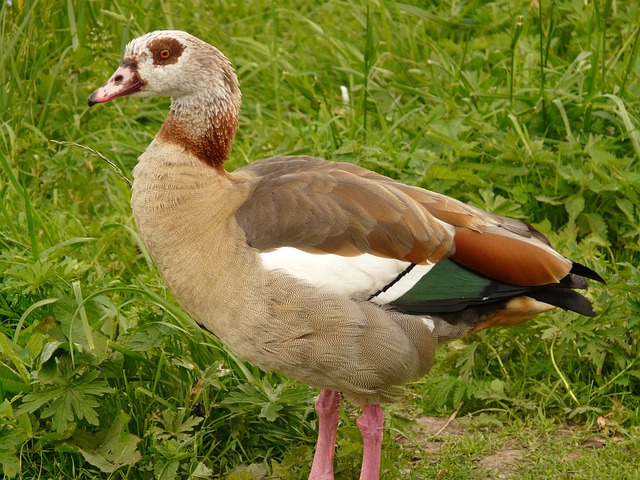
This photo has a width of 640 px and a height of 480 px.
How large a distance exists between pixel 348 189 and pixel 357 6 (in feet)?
10.6

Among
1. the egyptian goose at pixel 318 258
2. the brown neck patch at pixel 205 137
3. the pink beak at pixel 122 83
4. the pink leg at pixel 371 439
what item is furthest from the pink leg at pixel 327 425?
the pink beak at pixel 122 83

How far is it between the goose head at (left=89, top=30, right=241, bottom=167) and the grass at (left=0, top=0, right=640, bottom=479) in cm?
49

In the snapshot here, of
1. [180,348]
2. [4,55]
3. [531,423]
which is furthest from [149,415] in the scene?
[4,55]

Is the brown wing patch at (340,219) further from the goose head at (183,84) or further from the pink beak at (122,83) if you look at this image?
the pink beak at (122,83)

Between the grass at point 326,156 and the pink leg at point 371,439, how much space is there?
145 millimetres

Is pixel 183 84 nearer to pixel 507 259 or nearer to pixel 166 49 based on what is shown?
pixel 166 49

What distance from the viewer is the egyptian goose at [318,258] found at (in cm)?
370

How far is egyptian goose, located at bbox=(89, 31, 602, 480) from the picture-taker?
370 centimetres

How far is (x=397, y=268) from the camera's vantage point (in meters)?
3.80

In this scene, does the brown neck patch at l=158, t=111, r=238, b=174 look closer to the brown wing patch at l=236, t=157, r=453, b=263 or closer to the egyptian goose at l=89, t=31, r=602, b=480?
the egyptian goose at l=89, t=31, r=602, b=480

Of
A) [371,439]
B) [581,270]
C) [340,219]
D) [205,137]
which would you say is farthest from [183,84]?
[581,270]

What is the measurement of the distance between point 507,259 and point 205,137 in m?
1.24

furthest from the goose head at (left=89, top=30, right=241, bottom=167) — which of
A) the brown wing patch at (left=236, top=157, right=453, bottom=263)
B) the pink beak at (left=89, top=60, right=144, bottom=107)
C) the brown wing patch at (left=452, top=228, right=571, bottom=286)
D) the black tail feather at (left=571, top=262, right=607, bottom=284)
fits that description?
the black tail feather at (left=571, top=262, right=607, bottom=284)

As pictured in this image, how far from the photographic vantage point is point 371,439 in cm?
398
